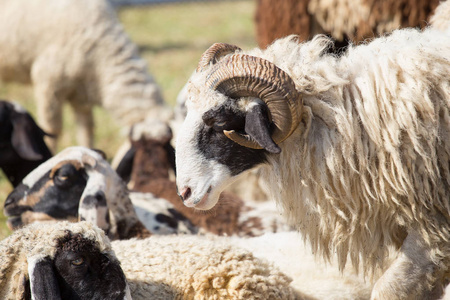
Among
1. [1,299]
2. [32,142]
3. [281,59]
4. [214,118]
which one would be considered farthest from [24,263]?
[32,142]

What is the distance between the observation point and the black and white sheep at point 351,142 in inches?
120

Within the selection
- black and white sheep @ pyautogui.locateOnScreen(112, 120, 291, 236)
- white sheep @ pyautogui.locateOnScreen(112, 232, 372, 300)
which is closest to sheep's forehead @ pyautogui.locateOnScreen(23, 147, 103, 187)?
black and white sheep @ pyautogui.locateOnScreen(112, 120, 291, 236)

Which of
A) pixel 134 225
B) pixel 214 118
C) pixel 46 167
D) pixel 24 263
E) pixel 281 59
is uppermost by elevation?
pixel 281 59

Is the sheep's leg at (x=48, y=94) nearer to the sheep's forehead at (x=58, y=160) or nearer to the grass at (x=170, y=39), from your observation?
the grass at (x=170, y=39)

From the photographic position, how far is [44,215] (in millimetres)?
4492

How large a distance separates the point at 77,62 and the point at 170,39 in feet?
30.4

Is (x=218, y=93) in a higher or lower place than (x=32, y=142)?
higher

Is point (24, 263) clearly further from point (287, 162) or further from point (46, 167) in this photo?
point (46, 167)

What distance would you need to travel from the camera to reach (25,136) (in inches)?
217

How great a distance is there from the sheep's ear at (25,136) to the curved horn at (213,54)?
2.58m

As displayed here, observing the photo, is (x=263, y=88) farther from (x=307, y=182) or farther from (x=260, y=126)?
(x=307, y=182)

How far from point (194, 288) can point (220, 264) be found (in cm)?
19

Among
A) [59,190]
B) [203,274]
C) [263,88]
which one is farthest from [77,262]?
[59,190]

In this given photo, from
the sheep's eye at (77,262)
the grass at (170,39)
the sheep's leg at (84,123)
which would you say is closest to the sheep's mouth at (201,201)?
the sheep's eye at (77,262)
